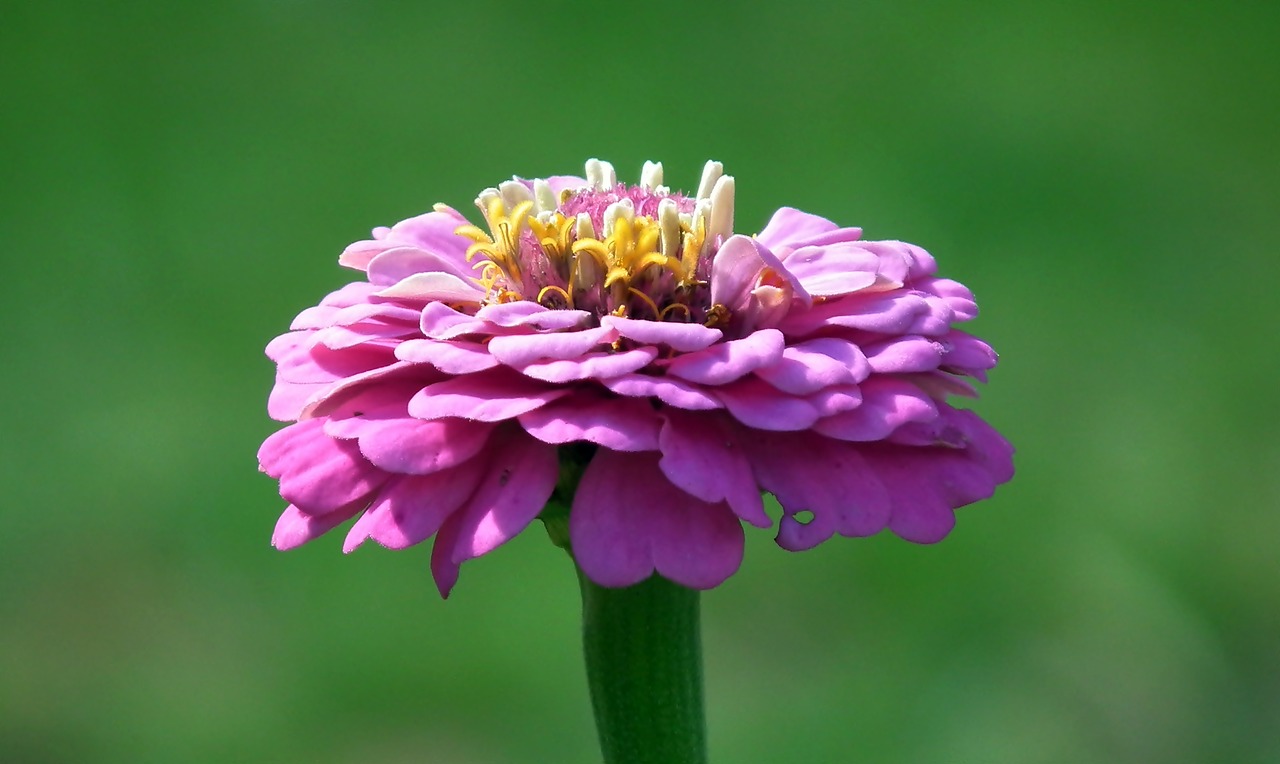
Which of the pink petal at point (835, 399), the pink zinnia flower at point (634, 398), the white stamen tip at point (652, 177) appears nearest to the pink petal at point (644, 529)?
the pink zinnia flower at point (634, 398)

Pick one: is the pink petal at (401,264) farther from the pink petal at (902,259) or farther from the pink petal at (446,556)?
the pink petal at (902,259)

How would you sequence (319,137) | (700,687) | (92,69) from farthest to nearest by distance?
(92,69), (319,137), (700,687)

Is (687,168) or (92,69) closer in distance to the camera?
(687,168)

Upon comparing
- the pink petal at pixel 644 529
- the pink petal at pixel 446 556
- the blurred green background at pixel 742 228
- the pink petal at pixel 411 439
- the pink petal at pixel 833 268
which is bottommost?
the blurred green background at pixel 742 228

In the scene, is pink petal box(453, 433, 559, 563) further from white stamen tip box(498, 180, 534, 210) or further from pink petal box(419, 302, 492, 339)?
white stamen tip box(498, 180, 534, 210)

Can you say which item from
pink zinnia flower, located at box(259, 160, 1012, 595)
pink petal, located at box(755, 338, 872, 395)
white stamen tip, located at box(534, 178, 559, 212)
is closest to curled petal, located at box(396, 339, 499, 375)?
pink zinnia flower, located at box(259, 160, 1012, 595)

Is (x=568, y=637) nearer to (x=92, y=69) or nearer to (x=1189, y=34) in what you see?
(x=92, y=69)

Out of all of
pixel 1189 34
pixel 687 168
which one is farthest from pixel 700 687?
pixel 1189 34
